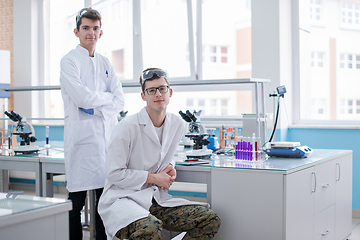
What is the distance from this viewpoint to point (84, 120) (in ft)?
7.55

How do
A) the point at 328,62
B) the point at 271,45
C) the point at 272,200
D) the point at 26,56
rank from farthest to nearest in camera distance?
1. the point at 26,56
2. the point at 328,62
3. the point at 271,45
4. the point at 272,200

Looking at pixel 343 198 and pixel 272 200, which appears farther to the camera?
pixel 343 198

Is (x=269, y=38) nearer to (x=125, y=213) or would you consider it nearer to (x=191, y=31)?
(x=191, y=31)

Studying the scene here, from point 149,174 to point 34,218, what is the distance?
1105 millimetres

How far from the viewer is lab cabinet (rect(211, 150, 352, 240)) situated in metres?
1.92

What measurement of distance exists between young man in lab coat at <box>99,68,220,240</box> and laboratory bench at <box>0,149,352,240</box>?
0.41 ft

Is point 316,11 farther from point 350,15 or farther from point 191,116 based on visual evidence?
point 191,116

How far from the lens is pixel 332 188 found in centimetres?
254

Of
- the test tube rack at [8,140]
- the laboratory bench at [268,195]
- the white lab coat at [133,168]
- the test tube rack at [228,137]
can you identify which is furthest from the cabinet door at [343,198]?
the test tube rack at [8,140]

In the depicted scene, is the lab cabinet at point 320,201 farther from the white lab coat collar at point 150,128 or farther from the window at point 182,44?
the window at point 182,44

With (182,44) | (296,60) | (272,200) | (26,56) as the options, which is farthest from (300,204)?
(26,56)

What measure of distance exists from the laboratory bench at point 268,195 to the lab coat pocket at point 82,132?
0.55m

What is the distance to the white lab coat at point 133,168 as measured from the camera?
1.86 meters

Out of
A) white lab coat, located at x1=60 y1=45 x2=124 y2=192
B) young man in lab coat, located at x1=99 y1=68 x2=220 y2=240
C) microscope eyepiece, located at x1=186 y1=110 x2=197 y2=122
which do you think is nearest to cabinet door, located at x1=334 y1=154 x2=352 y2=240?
microscope eyepiece, located at x1=186 y1=110 x2=197 y2=122
